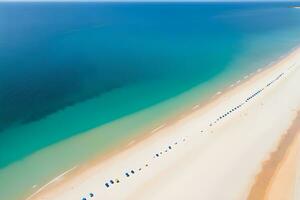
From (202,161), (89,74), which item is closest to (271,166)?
(202,161)

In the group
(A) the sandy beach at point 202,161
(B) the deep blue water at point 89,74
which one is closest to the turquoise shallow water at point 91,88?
(B) the deep blue water at point 89,74

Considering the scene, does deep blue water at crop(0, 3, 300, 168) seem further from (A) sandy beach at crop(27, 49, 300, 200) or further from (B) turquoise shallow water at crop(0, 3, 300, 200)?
(A) sandy beach at crop(27, 49, 300, 200)

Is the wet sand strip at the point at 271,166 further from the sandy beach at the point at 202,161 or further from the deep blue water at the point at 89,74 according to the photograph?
the deep blue water at the point at 89,74

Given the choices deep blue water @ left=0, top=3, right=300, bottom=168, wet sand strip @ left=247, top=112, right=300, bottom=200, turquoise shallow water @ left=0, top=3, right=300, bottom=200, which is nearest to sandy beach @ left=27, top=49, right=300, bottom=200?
wet sand strip @ left=247, top=112, right=300, bottom=200

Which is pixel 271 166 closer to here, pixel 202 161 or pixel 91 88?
pixel 202 161

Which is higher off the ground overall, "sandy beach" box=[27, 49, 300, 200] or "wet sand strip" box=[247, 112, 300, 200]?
"sandy beach" box=[27, 49, 300, 200]

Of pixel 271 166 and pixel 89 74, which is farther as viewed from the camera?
pixel 89 74

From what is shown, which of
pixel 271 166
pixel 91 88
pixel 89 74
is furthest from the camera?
pixel 89 74

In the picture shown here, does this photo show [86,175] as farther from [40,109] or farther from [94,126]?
[40,109]
